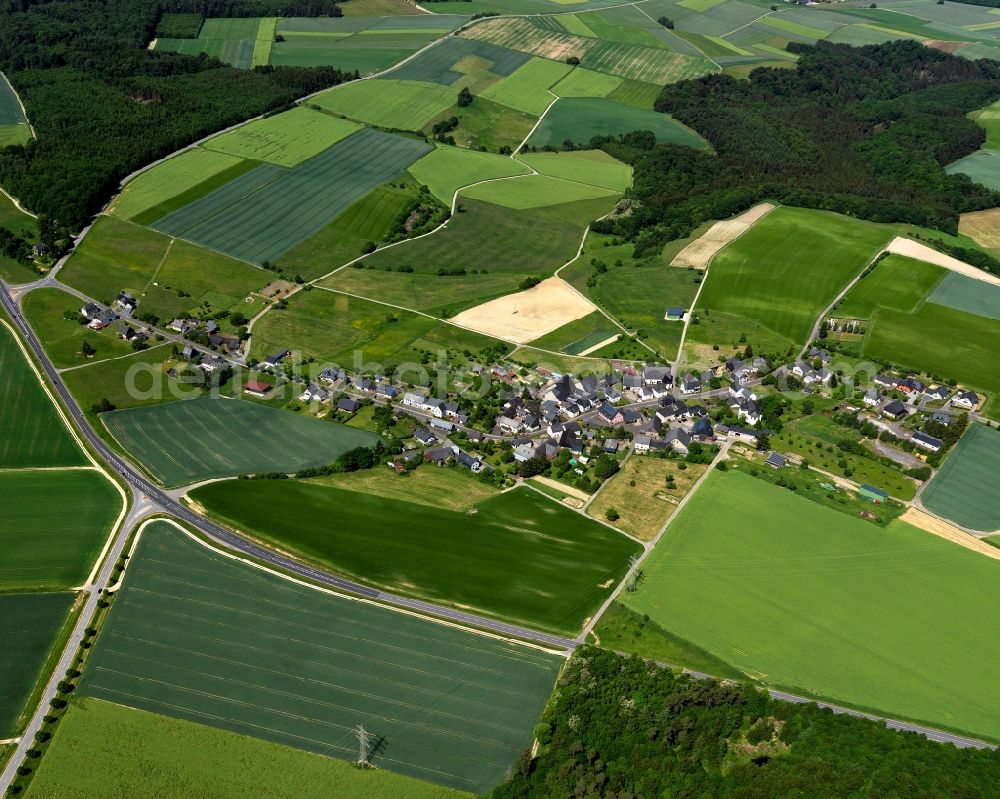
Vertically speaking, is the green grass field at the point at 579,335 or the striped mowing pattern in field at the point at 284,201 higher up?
the striped mowing pattern in field at the point at 284,201

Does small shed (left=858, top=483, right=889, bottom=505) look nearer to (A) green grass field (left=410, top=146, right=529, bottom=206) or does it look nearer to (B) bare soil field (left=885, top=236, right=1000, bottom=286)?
(B) bare soil field (left=885, top=236, right=1000, bottom=286)

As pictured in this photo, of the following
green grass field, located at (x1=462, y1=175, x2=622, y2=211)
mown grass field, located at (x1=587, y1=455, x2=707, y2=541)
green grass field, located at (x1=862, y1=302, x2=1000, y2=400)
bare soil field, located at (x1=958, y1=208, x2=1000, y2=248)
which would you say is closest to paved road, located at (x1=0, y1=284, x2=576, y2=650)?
mown grass field, located at (x1=587, y1=455, x2=707, y2=541)

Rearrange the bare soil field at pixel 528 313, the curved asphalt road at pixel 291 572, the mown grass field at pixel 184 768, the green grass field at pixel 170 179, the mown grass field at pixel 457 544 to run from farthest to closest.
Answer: the green grass field at pixel 170 179 → the bare soil field at pixel 528 313 → the mown grass field at pixel 457 544 → the curved asphalt road at pixel 291 572 → the mown grass field at pixel 184 768

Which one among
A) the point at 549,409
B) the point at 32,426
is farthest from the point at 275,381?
the point at 549,409

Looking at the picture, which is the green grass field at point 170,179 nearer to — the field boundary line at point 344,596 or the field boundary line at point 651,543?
the field boundary line at point 344,596

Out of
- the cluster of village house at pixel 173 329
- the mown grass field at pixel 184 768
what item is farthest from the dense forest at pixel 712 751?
the cluster of village house at pixel 173 329

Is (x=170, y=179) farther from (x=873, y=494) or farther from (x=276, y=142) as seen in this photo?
(x=873, y=494)
